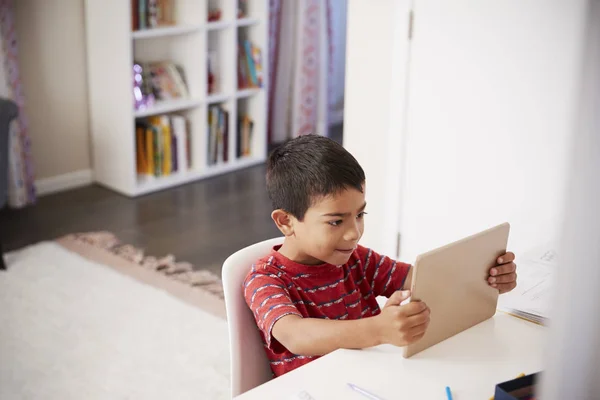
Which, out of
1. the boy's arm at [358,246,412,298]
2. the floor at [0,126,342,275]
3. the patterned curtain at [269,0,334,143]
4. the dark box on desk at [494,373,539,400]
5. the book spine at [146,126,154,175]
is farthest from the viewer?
the patterned curtain at [269,0,334,143]

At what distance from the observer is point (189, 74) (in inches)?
174

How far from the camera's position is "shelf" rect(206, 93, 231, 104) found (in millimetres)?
4448

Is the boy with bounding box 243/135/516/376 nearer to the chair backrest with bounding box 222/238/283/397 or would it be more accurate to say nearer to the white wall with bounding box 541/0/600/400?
the chair backrest with bounding box 222/238/283/397

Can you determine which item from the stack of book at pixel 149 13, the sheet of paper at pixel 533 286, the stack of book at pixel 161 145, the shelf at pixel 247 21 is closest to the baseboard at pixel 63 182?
the stack of book at pixel 161 145

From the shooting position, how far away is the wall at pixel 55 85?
4.02 meters

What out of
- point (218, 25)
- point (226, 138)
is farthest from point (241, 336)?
point (226, 138)

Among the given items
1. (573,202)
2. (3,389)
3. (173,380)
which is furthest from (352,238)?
(3,389)

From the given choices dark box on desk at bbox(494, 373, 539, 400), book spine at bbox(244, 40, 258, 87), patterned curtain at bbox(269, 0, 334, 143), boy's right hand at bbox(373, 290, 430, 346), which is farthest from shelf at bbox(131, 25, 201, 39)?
dark box on desk at bbox(494, 373, 539, 400)

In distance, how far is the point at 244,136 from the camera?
189 inches

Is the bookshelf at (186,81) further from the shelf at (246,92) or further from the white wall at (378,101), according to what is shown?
the white wall at (378,101)

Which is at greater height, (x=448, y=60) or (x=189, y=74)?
(x=448, y=60)

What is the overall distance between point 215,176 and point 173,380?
2.19 metres

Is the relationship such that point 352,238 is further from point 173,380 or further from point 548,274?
point 173,380

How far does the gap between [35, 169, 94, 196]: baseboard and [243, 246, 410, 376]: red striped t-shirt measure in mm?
2922
